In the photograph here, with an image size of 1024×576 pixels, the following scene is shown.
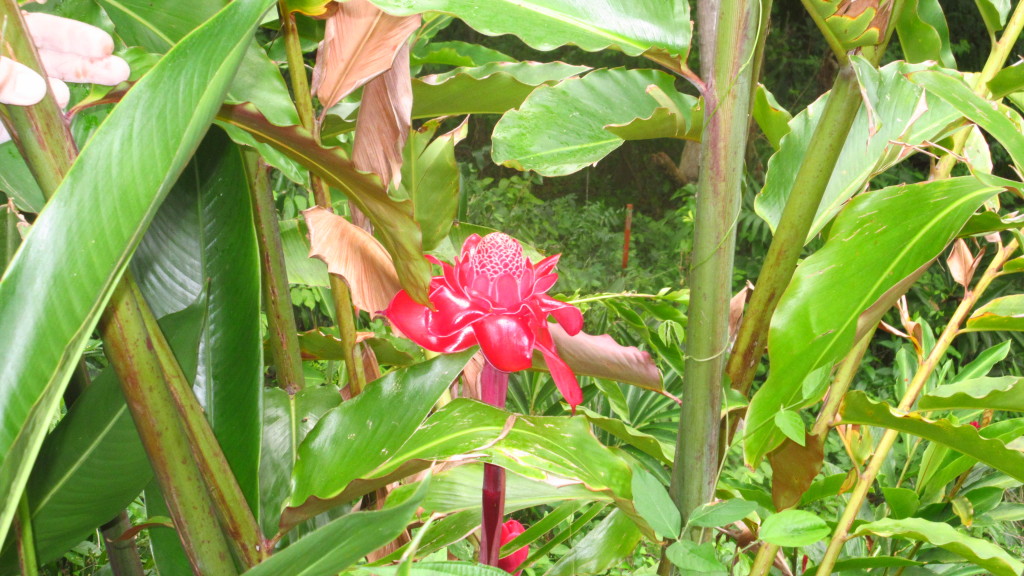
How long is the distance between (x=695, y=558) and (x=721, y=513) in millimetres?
27

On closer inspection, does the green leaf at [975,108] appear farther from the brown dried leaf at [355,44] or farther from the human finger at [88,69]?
the human finger at [88,69]

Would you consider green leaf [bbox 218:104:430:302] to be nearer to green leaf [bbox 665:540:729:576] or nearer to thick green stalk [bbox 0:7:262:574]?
thick green stalk [bbox 0:7:262:574]

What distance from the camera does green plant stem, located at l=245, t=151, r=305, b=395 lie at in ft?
1.79

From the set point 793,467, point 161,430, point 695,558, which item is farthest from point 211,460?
point 793,467

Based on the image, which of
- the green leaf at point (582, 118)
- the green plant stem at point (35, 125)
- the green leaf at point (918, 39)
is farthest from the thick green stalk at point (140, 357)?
the green leaf at point (918, 39)

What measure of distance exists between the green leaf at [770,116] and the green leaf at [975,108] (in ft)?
0.50

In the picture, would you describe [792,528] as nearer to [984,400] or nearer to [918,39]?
[984,400]

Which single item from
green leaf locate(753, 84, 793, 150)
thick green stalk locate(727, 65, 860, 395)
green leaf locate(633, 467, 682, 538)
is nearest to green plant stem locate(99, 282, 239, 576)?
green leaf locate(633, 467, 682, 538)

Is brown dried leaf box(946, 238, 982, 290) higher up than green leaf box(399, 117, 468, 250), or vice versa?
green leaf box(399, 117, 468, 250)

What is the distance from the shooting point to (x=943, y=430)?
44 cm

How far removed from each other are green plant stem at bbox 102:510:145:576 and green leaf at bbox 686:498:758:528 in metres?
0.38

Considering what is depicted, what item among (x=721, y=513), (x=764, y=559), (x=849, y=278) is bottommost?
(x=764, y=559)

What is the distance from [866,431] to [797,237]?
0.80 ft

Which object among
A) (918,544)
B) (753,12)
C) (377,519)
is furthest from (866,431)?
(377,519)
